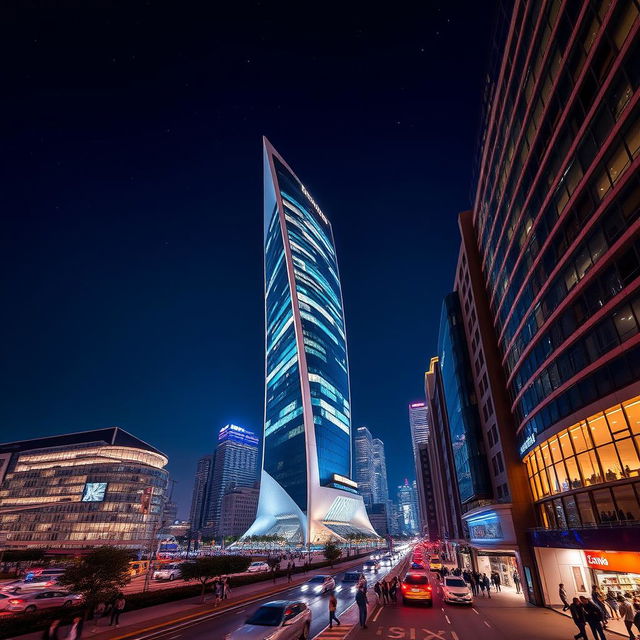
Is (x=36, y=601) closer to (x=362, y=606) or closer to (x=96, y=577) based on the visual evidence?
(x=96, y=577)

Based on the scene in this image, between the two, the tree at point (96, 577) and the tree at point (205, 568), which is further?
the tree at point (205, 568)

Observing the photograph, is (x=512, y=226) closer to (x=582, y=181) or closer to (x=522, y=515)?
(x=582, y=181)

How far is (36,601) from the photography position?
94.4 feet

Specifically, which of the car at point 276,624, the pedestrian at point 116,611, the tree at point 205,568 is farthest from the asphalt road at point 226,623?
the tree at point 205,568

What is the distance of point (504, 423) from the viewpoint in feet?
133

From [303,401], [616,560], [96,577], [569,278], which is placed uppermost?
[303,401]

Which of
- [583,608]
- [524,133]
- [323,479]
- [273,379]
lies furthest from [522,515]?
[273,379]

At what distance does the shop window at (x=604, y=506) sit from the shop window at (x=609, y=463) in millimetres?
903

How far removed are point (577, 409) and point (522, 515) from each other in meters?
14.8

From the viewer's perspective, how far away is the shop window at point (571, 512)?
2650cm

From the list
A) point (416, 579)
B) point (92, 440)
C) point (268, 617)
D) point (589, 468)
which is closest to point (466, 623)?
point (416, 579)

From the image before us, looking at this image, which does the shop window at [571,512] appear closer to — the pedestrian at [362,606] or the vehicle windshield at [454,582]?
the vehicle windshield at [454,582]

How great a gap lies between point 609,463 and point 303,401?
355 feet

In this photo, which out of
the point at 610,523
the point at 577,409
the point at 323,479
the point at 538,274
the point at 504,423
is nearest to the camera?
the point at 610,523
